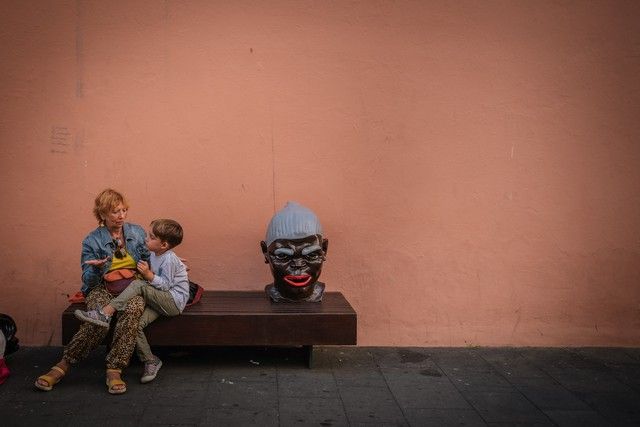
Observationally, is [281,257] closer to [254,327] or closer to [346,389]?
[254,327]

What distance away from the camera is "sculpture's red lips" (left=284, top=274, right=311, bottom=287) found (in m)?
5.39

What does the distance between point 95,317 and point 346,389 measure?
1880mm

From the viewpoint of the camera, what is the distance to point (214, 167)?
5938 mm

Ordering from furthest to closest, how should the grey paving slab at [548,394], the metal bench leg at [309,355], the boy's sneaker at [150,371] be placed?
1. the metal bench leg at [309,355]
2. the boy's sneaker at [150,371]
3. the grey paving slab at [548,394]

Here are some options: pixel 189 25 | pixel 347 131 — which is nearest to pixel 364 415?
pixel 347 131

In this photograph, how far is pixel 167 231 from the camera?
5.16 m

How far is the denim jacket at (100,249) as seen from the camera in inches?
205

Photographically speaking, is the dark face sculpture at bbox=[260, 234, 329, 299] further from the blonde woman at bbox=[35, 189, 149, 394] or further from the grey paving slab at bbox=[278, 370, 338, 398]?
the blonde woman at bbox=[35, 189, 149, 394]

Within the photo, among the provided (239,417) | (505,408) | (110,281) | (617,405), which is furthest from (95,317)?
(617,405)

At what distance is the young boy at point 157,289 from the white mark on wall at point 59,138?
1.29 m

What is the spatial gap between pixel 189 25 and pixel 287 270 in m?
2.25

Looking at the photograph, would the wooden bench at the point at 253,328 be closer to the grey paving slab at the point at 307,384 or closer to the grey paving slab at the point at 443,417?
the grey paving slab at the point at 307,384

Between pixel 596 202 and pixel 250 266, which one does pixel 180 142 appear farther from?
pixel 596 202

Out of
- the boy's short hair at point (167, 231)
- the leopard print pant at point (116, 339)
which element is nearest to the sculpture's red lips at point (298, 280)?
the boy's short hair at point (167, 231)
